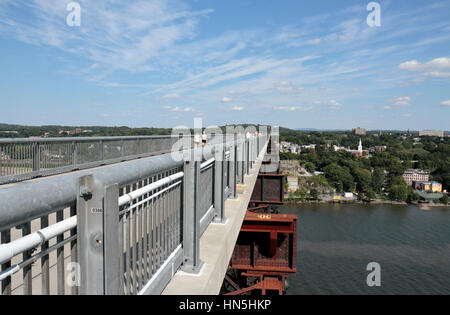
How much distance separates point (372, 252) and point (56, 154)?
136ft

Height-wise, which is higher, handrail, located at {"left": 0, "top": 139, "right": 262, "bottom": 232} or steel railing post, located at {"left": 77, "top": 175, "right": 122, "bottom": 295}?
handrail, located at {"left": 0, "top": 139, "right": 262, "bottom": 232}

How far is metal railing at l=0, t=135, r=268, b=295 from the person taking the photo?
1325 mm

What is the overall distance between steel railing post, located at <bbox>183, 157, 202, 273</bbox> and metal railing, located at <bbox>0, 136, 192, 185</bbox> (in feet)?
19.4

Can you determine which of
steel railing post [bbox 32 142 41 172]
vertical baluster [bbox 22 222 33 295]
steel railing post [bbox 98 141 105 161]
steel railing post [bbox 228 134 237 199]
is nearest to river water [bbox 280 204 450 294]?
steel railing post [bbox 98 141 105 161]

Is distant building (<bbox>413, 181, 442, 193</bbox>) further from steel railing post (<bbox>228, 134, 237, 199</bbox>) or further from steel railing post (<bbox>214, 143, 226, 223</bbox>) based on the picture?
steel railing post (<bbox>214, 143, 226, 223</bbox>)

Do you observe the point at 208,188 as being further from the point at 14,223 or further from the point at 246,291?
the point at 246,291

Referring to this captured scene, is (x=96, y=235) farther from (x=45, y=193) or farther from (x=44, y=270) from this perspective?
(x=45, y=193)

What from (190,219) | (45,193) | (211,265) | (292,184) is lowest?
(292,184)

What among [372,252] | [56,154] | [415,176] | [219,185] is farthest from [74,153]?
[415,176]

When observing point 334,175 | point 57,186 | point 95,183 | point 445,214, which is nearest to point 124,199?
point 95,183

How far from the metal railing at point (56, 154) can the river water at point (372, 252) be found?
24150 mm

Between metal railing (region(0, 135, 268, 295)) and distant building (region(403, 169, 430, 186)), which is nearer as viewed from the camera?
metal railing (region(0, 135, 268, 295))

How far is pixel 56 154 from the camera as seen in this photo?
9867 millimetres

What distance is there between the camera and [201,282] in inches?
125
